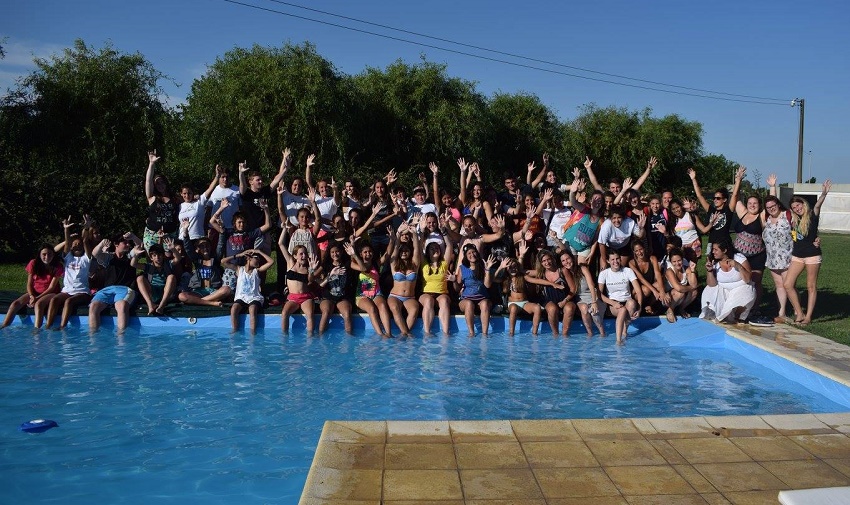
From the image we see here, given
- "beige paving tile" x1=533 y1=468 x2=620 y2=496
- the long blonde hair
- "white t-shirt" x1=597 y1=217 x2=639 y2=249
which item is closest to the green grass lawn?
the long blonde hair

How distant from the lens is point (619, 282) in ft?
33.0

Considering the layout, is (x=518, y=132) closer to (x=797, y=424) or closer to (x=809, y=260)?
(x=809, y=260)

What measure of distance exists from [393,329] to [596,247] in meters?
3.20

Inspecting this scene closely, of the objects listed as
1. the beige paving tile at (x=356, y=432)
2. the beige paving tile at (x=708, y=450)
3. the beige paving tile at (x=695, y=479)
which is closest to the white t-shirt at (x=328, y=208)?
the beige paving tile at (x=356, y=432)

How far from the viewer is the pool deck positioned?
414 cm

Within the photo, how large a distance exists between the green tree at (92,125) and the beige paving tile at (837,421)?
14.5m

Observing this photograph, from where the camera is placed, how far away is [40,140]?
19016mm

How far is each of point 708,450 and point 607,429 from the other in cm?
68

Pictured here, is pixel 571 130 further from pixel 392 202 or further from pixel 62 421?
pixel 62 421

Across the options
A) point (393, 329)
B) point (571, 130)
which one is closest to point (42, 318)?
point (393, 329)

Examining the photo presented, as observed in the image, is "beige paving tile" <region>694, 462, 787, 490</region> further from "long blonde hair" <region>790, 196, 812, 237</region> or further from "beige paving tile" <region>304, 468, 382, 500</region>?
"long blonde hair" <region>790, 196, 812, 237</region>

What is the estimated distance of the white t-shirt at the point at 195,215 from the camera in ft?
36.3

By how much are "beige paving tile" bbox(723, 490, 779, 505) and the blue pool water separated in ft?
7.78

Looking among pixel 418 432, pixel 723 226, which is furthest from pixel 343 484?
pixel 723 226
